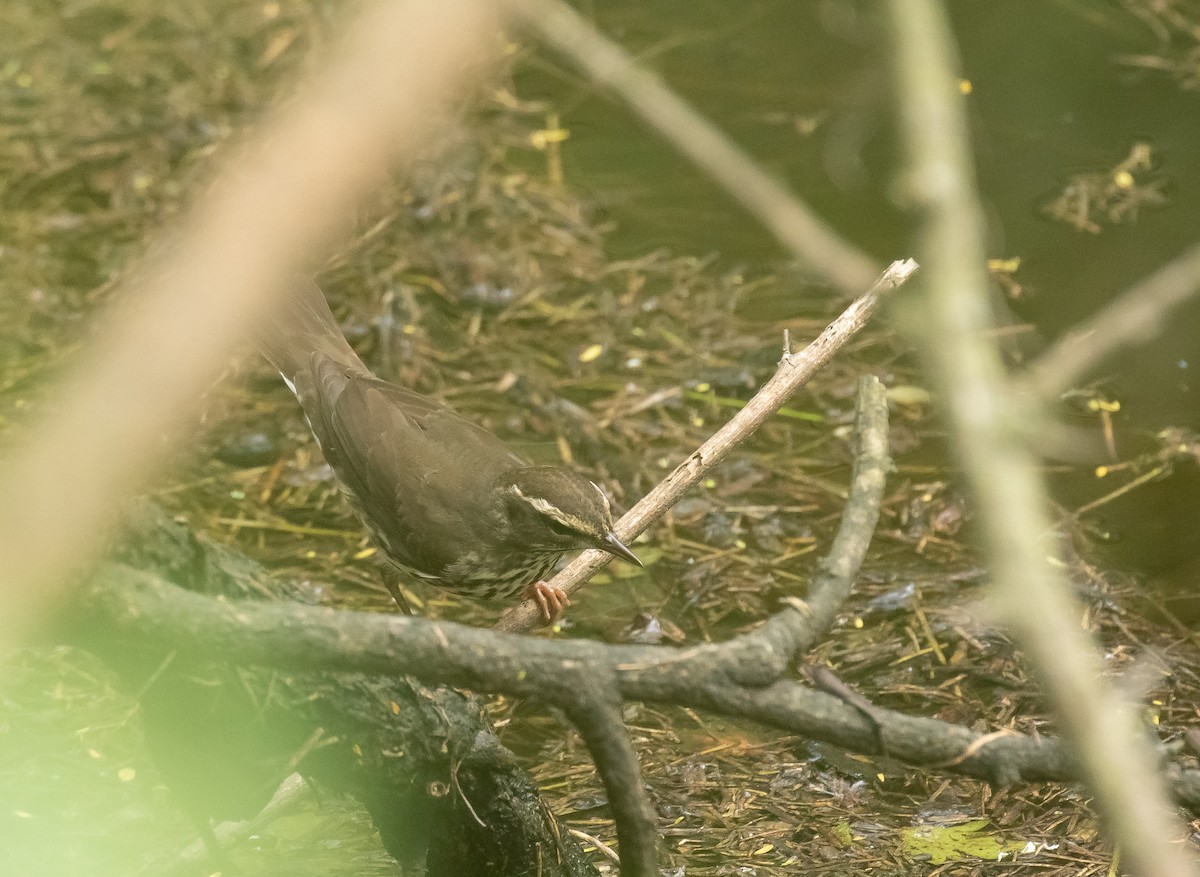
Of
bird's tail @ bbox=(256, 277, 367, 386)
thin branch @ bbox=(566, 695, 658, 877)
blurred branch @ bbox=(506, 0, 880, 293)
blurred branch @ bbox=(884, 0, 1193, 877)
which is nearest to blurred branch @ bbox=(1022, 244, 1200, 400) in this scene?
blurred branch @ bbox=(884, 0, 1193, 877)

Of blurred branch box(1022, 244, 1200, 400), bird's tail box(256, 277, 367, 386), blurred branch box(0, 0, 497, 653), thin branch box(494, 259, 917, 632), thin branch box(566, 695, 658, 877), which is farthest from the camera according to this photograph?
bird's tail box(256, 277, 367, 386)

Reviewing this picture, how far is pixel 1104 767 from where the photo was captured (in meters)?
1.16

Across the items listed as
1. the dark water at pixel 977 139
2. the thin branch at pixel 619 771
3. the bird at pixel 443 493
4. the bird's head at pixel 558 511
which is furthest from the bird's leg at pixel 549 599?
the dark water at pixel 977 139

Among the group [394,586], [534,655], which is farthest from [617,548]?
[534,655]

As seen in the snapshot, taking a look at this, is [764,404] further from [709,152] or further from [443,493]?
[709,152]

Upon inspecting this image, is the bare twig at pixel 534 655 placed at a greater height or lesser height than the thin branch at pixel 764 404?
lesser

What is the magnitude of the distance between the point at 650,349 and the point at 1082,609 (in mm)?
2774

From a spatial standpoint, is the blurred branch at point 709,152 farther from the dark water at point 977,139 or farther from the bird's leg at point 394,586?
the dark water at point 977,139

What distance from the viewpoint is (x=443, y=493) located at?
16.0 feet

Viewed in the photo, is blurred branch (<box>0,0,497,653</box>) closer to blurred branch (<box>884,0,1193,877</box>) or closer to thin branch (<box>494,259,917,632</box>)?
blurred branch (<box>884,0,1193,877</box>)

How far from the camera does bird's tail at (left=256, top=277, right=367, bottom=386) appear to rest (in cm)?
542

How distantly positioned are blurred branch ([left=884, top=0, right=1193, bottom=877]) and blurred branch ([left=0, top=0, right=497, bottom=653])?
54cm

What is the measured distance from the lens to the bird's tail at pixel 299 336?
542 centimetres

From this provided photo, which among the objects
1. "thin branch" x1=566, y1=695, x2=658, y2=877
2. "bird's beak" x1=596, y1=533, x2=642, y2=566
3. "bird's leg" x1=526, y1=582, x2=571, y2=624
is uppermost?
"bird's beak" x1=596, y1=533, x2=642, y2=566
